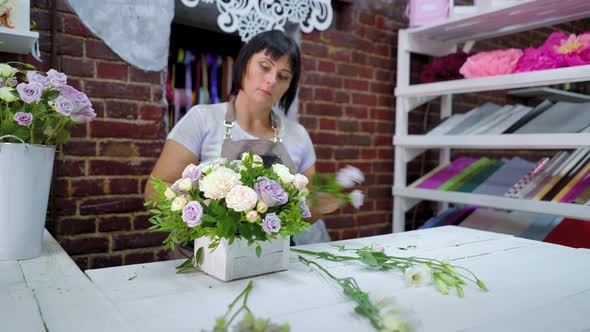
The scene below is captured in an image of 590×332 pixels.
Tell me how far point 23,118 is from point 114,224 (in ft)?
3.55

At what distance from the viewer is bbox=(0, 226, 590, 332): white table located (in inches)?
27.7

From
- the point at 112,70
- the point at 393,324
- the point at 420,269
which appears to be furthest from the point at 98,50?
the point at 393,324

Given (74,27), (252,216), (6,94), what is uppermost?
(74,27)

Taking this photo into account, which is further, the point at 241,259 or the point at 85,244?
the point at 85,244

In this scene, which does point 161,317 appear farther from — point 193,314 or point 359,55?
point 359,55

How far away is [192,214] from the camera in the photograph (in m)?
0.85

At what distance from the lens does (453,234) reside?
59.8 inches

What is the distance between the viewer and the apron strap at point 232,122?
5.65 feet

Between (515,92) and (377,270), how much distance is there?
2.96 meters

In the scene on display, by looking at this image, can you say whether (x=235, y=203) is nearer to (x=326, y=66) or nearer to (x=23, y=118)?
(x=23, y=118)

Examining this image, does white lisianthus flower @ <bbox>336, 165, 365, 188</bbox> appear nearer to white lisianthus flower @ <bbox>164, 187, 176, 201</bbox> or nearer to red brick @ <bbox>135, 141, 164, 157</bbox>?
white lisianthus flower @ <bbox>164, 187, 176, 201</bbox>

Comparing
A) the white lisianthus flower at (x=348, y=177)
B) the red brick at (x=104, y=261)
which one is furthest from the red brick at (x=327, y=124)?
the white lisianthus flower at (x=348, y=177)

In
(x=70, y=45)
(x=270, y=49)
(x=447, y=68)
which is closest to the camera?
(x=270, y=49)

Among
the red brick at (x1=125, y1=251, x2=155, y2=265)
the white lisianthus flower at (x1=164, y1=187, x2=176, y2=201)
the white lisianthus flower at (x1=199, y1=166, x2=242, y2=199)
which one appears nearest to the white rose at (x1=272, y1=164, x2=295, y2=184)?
the white lisianthus flower at (x1=199, y1=166, x2=242, y2=199)
